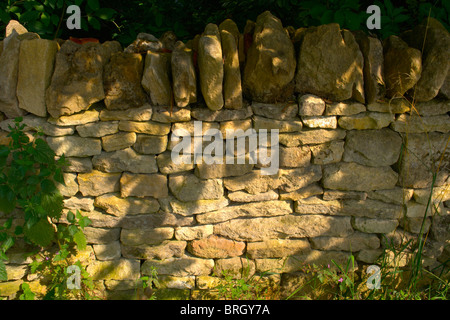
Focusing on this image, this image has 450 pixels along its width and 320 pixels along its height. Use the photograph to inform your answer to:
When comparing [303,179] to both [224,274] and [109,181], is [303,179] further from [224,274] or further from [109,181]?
[109,181]

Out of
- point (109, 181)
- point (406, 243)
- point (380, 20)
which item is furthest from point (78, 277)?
point (380, 20)

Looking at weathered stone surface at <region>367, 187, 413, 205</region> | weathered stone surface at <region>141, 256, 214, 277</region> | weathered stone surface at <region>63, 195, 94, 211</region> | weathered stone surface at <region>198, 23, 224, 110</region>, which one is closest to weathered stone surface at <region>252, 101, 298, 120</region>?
weathered stone surface at <region>198, 23, 224, 110</region>

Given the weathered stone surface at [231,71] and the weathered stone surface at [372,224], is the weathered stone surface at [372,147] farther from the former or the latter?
the weathered stone surface at [231,71]

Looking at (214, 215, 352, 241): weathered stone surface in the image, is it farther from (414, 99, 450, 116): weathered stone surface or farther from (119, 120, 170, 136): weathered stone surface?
(414, 99, 450, 116): weathered stone surface

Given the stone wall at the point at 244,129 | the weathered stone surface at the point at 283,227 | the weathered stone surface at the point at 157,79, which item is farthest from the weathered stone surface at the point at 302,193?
the weathered stone surface at the point at 157,79

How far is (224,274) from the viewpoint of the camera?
2.51 m

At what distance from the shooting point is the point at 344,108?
7.48ft

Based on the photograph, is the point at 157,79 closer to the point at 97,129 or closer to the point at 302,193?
the point at 97,129

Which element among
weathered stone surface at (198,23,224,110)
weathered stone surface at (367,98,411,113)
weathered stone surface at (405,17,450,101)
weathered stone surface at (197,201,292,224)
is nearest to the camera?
weathered stone surface at (198,23,224,110)

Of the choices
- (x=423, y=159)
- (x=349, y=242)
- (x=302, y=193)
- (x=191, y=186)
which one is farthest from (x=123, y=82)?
(x=423, y=159)

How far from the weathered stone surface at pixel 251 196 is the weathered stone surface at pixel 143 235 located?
1.48 feet

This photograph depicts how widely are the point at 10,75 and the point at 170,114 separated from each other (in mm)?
925

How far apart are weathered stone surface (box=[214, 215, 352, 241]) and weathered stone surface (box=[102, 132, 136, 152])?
766 mm

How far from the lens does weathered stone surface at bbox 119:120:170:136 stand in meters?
2.18
